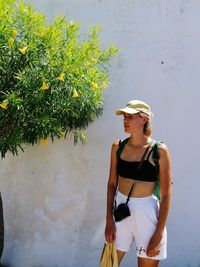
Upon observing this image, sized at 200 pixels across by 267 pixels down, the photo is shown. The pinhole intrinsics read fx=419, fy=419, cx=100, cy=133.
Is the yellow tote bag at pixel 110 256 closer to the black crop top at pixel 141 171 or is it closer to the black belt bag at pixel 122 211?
the black belt bag at pixel 122 211

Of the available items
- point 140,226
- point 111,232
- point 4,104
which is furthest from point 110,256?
point 4,104

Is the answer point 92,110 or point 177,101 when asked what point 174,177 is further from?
point 92,110

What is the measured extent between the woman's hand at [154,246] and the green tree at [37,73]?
142 centimetres

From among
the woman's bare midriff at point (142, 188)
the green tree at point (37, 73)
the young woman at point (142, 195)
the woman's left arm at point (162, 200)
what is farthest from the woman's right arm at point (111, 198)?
the green tree at point (37, 73)

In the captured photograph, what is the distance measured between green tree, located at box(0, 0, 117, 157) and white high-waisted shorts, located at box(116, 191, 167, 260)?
3.65 ft

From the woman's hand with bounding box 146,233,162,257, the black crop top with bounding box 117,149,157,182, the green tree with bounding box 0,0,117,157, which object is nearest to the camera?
the woman's hand with bounding box 146,233,162,257

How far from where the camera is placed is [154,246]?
135 inches

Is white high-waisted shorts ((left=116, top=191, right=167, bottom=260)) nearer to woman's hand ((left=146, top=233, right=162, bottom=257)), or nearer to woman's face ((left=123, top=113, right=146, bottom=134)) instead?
woman's hand ((left=146, top=233, right=162, bottom=257))

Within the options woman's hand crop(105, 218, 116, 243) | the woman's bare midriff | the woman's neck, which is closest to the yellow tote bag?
woman's hand crop(105, 218, 116, 243)

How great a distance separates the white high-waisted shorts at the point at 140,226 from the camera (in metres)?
3.52

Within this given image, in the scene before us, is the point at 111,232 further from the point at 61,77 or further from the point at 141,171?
the point at 61,77

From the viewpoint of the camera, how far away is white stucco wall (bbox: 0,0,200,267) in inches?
198

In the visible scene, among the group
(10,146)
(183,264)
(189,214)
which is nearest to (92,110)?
(10,146)

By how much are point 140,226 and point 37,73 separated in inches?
64.1
